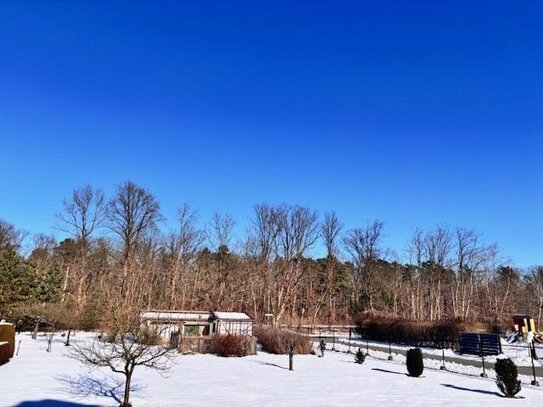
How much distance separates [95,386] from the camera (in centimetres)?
1570

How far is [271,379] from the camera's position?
61.4 feet

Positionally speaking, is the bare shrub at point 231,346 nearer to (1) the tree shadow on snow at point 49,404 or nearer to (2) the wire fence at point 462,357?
(2) the wire fence at point 462,357

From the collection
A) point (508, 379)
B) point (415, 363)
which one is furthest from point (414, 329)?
point (508, 379)

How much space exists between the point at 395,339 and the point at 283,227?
73.5 feet

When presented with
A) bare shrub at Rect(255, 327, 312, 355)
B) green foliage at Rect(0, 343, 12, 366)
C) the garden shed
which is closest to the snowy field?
green foliage at Rect(0, 343, 12, 366)

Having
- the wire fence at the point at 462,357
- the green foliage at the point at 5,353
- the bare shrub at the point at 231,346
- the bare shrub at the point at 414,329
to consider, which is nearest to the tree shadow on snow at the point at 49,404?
the green foliage at the point at 5,353

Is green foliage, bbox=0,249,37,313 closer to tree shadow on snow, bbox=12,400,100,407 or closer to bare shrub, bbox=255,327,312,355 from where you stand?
bare shrub, bbox=255,327,312,355

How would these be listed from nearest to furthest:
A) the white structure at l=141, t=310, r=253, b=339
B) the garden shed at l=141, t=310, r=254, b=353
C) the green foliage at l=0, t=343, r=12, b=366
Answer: the green foliage at l=0, t=343, r=12, b=366 → the garden shed at l=141, t=310, r=254, b=353 → the white structure at l=141, t=310, r=253, b=339

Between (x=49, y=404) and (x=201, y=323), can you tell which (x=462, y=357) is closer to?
(x=201, y=323)

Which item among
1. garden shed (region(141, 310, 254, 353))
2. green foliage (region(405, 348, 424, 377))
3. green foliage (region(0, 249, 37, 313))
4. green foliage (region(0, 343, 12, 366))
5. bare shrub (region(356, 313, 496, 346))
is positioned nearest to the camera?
green foliage (region(405, 348, 424, 377))

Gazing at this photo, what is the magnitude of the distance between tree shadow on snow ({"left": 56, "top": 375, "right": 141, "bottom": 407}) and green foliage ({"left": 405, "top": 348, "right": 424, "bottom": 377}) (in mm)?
12608

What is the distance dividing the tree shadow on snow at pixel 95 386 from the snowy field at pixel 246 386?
3 cm

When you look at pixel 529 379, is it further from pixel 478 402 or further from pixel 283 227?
pixel 283 227

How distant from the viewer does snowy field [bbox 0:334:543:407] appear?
13.4m
